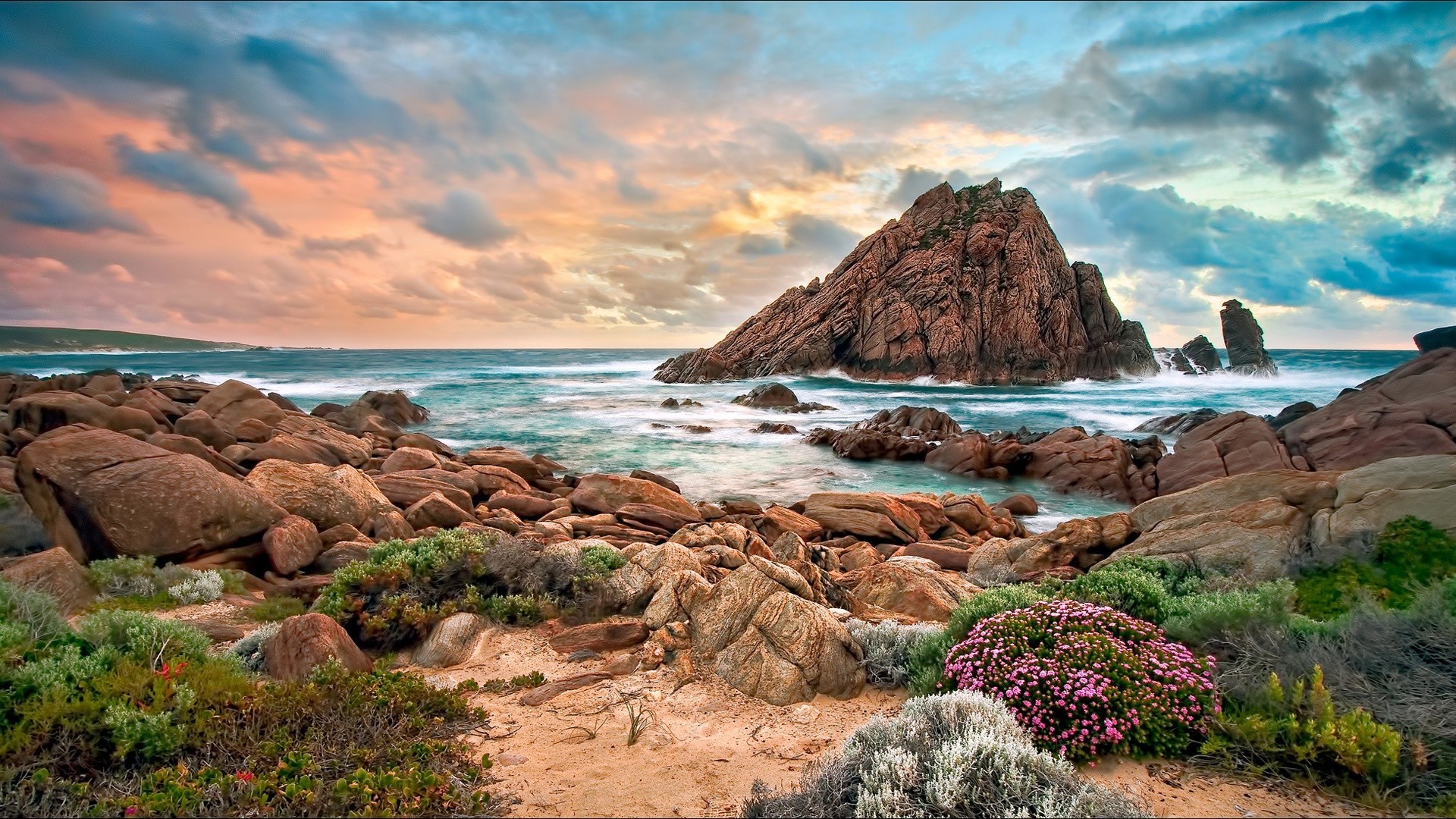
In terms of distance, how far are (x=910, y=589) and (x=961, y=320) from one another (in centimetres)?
6641

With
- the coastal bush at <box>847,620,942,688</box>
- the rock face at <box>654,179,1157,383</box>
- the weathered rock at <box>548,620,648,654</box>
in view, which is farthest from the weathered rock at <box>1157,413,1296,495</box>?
the rock face at <box>654,179,1157,383</box>

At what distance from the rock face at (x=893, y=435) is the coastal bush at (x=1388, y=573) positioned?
71.6 feet

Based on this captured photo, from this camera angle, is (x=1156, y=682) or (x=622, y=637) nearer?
(x=1156, y=682)

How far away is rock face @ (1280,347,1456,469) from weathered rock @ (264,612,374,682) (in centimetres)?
2139

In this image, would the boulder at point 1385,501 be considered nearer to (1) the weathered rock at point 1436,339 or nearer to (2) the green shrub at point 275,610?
(2) the green shrub at point 275,610

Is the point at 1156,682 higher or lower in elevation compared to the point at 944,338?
lower

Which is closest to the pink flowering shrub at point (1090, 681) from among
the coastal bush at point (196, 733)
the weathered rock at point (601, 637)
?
the weathered rock at point (601, 637)

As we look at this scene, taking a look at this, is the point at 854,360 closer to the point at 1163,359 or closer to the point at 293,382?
the point at 1163,359

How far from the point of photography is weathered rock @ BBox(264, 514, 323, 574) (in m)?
10.2

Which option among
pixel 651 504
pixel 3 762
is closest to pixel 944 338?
pixel 651 504

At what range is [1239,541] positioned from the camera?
30.2 ft

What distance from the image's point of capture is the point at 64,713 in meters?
4.36

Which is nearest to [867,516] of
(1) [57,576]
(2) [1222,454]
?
(2) [1222,454]

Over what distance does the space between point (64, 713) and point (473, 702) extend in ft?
9.24
